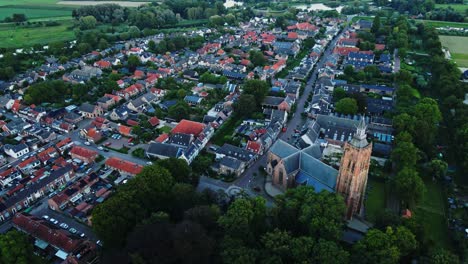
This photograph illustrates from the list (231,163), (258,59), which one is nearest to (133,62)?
(258,59)

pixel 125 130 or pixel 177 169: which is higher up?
pixel 177 169

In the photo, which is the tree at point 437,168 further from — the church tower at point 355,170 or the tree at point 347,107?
the tree at point 347,107

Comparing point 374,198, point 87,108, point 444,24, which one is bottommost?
point 374,198

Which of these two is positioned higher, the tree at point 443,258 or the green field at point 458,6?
the green field at point 458,6

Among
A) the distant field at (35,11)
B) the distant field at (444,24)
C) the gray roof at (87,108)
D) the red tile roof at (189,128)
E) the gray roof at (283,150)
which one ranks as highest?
the distant field at (35,11)

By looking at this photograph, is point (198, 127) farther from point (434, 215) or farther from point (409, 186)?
point (434, 215)

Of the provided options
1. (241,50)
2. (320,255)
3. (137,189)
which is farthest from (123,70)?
(320,255)

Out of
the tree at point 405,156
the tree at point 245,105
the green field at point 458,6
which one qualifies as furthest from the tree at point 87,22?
the green field at point 458,6

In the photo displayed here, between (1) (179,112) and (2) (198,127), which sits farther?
(1) (179,112)
